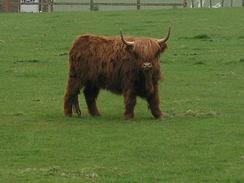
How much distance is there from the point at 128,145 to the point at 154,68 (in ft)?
8.52

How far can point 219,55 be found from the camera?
81.4ft

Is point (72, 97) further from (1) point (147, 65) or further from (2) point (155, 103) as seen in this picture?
(1) point (147, 65)

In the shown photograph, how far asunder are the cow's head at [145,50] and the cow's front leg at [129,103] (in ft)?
1.87

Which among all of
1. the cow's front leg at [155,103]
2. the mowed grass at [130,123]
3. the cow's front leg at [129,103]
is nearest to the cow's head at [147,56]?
the cow's front leg at [155,103]

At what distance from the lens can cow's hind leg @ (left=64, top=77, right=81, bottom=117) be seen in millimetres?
15641

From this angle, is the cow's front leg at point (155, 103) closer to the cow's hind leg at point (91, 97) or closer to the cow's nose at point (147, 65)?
the cow's nose at point (147, 65)

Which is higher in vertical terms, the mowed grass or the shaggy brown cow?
the shaggy brown cow

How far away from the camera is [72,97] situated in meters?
15.7

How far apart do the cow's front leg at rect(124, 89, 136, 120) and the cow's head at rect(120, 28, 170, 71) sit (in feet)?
1.87

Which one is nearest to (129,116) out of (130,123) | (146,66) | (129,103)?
(129,103)

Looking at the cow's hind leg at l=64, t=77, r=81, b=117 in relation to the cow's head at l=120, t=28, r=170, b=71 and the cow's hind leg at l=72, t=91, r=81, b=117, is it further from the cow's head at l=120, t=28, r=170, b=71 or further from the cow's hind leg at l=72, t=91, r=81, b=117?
the cow's head at l=120, t=28, r=170, b=71

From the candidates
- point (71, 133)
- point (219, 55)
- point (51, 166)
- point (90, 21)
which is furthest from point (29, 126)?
point (90, 21)

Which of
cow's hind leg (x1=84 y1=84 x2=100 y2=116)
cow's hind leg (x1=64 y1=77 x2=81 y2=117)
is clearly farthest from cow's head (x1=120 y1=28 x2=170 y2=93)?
cow's hind leg (x1=64 y1=77 x2=81 y2=117)

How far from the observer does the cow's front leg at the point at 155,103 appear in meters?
14.9
